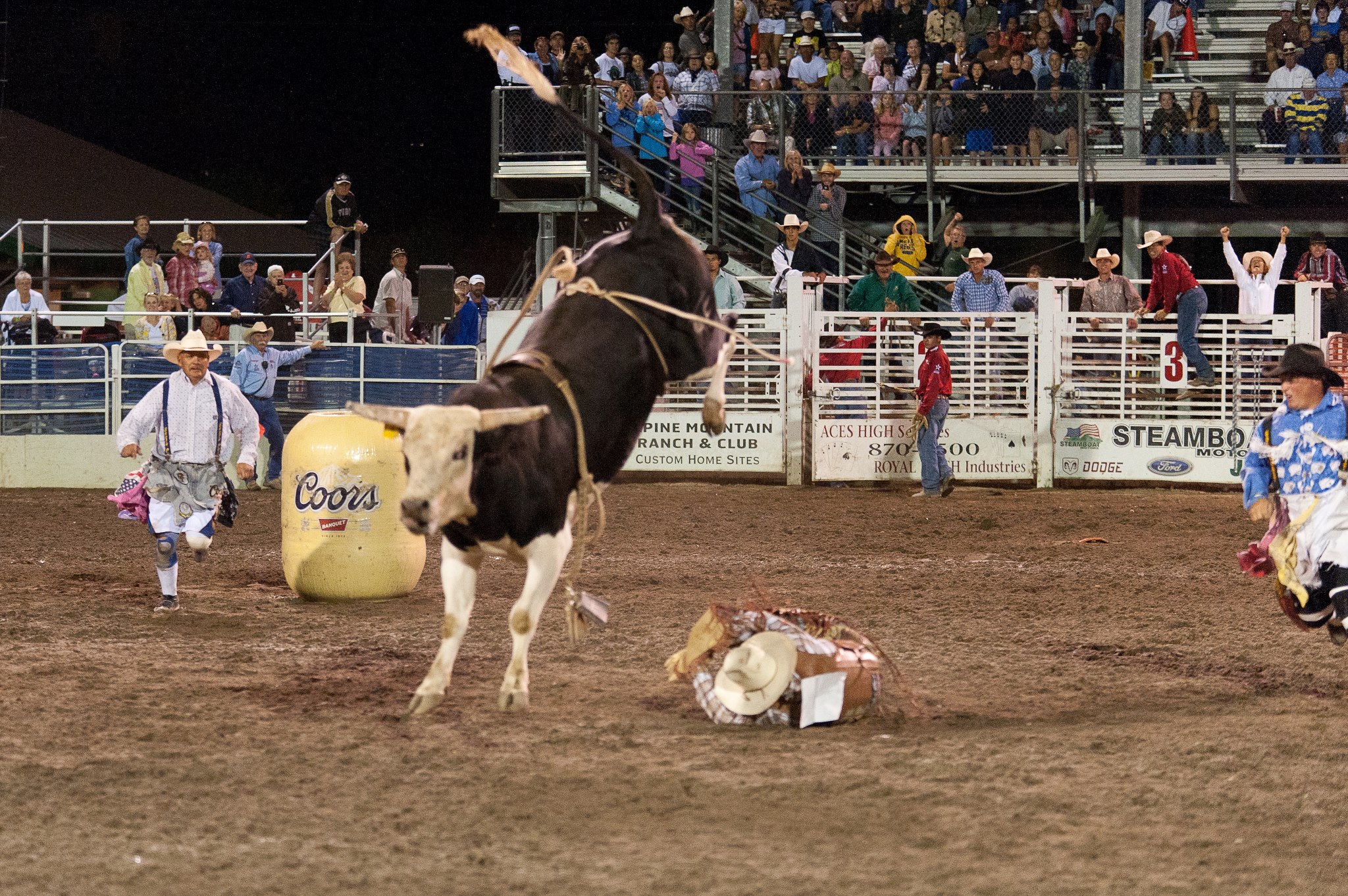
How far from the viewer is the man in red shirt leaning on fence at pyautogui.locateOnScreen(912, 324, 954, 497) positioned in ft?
50.0

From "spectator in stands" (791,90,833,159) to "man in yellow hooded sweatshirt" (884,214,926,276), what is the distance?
2451 mm

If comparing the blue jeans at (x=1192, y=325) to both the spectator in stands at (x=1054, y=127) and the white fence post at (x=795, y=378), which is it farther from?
the spectator in stands at (x=1054, y=127)

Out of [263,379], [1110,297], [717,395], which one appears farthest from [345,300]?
[717,395]

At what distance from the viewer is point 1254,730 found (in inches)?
253

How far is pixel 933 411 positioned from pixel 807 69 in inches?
292

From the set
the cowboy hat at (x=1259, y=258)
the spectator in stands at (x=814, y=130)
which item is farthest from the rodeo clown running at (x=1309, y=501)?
the spectator in stands at (x=814, y=130)

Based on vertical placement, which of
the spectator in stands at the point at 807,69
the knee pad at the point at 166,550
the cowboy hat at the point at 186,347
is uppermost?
the spectator in stands at the point at 807,69

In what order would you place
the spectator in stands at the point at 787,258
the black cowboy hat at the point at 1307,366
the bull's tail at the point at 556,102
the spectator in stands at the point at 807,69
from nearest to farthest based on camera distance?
the black cowboy hat at the point at 1307,366 → the bull's tail at the point at 556,102 → the spectator in stands at the point at 787,258 → the spectator in stands at the point at 807,69

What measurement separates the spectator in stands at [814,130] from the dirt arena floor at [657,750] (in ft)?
32.1

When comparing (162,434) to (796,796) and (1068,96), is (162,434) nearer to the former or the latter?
(796,796)

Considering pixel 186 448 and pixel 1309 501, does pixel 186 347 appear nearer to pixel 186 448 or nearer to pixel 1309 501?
pixel 186 448

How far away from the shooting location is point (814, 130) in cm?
1964

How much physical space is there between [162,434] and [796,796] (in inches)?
212

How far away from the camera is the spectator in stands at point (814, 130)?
19547 millimetres
